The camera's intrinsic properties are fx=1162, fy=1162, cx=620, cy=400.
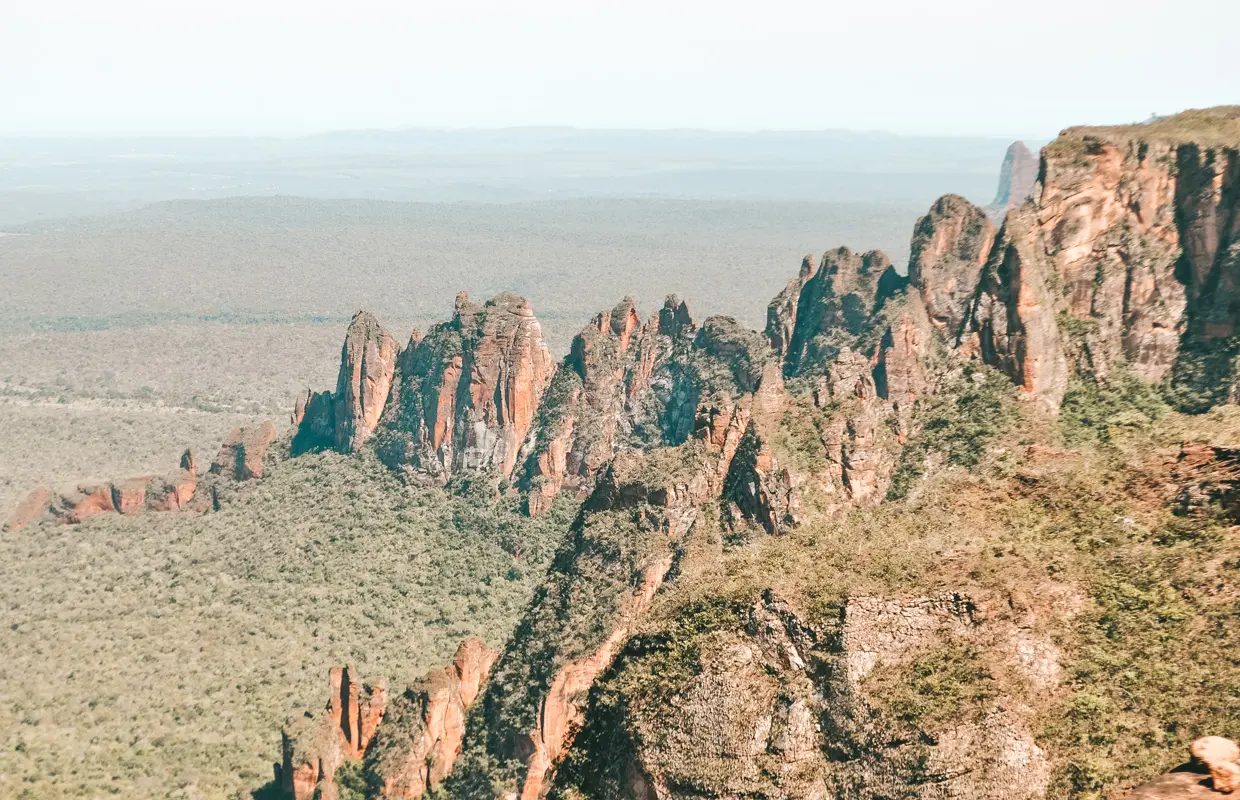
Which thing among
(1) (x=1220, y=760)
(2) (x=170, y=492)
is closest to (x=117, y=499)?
(2) (x=170, y=492)

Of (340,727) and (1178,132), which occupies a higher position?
(1178,132)

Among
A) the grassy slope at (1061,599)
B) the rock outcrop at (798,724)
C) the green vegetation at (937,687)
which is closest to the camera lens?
the rock outcrop at (798,724)

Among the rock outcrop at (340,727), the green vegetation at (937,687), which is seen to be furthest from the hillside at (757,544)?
the rock outcrop at (340,727)

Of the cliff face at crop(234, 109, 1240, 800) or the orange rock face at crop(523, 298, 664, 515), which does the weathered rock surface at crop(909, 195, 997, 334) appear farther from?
the orange rock face at crop(523, 298, 664, 515)

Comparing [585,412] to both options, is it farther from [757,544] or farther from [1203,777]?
[1203,777]

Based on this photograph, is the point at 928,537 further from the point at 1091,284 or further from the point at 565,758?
the point at 1091,284

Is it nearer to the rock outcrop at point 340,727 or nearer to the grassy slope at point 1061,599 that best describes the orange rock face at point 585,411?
the rock outcrop at point 340,727
